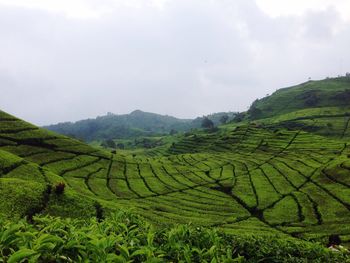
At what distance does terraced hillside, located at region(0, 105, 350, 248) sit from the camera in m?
30.0

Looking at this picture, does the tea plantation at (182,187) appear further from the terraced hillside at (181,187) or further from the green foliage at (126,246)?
the green foliage at (126,246)

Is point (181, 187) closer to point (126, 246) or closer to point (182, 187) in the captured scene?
point (182, 187)

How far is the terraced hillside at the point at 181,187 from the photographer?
98.3 feet

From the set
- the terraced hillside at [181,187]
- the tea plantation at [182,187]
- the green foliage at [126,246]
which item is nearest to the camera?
the green foliage at [126,246]

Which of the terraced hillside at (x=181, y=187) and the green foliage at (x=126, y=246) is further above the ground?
the green foliage at (x=126, y=246)

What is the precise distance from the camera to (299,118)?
16725 cm

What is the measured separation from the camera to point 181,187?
61062 millimetres

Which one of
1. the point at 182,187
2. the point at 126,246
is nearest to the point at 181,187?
the point at 182,187

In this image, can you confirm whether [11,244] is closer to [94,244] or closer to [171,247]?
[94,244]

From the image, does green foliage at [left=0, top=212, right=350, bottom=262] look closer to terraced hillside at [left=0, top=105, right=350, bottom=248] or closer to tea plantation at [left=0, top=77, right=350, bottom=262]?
tea plantation at [left=0, top=77, right=350, bottom=262]

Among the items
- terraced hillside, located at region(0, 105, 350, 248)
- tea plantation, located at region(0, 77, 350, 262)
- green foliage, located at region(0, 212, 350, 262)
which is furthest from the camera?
terraced hillside, located at region(0, 105, 350, 248)

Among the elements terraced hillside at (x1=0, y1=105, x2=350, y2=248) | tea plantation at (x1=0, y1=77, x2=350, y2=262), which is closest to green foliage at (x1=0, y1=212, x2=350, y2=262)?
tea plantation at (x1=0, y1=77, x2=350, y2=262)

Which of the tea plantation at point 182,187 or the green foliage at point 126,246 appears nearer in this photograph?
the green foliage at point 126,246

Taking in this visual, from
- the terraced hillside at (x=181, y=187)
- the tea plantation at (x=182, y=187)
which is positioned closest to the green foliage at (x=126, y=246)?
the tea plantation at (x=182, y=187)
